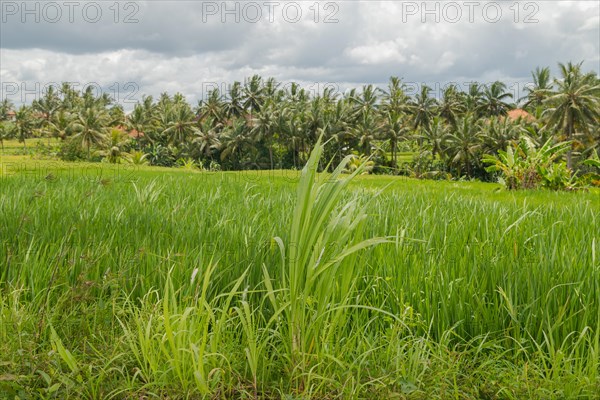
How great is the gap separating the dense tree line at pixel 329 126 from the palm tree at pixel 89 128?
10 centimetres

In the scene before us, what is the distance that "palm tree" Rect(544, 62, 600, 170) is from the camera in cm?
4375

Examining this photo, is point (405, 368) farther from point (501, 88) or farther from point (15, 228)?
point (501, 88)

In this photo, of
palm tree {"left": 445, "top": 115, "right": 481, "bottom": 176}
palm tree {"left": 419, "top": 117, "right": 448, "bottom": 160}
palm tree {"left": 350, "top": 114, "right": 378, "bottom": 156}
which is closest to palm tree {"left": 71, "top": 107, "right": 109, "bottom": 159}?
palm tree {"left": 350, "top": 114, "right": 378, "bottom": 156}

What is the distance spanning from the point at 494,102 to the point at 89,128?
1984 inches

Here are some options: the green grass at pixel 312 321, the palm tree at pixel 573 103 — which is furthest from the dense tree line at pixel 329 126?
the green grass at pixel 312 321

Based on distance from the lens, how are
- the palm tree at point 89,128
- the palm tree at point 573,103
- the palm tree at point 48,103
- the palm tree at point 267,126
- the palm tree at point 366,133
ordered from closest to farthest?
the palm tree at point 573,103
the palm tree at point 89,128
the palm tree at point 366,133
the palm tree at point 267,126
the palm tree at point 48,103

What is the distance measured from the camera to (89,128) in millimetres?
52031

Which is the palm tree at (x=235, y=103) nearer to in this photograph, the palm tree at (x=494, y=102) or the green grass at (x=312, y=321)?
the palm tree at (x=494, y=102)

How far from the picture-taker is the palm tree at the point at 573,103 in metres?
43.8

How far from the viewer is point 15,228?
400 cm

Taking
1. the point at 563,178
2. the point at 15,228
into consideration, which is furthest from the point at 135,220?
the point at 563,178

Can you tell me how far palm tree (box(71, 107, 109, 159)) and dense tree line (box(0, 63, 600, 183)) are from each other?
0.32 feet

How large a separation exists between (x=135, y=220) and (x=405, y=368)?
2.58m

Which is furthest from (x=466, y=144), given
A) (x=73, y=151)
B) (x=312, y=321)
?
(x=312, y=321)
